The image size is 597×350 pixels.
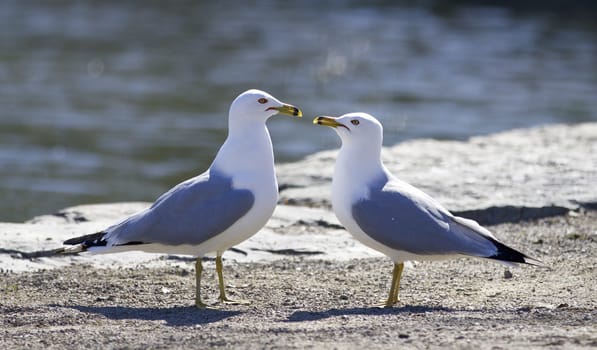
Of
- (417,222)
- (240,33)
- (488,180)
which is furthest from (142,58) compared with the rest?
(417,222)

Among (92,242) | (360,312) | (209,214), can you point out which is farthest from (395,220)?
(92,242)

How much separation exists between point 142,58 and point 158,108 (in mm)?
4619

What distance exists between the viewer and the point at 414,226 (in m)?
6.22

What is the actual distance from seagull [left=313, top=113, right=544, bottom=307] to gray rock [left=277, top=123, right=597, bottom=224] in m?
2.23

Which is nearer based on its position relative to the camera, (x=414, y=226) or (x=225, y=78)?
(x=414, y=226)

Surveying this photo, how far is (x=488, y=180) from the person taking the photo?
949cm

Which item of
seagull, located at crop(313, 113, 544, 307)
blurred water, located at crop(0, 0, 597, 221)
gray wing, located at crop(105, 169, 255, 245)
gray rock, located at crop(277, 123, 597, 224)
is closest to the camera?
seagull, located at crop(313, 113, 544, 307)

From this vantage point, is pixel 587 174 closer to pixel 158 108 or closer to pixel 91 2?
pixel 158 108

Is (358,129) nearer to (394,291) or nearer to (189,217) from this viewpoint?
(394,291)

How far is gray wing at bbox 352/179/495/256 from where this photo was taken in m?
6.17

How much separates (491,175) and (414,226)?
11.9ft

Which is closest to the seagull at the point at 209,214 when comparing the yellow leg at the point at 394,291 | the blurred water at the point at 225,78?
the yellow leg at the point at 394,291

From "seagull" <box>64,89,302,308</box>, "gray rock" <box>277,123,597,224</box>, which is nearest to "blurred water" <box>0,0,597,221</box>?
"gray rock" <box>277,123,597,224</box>

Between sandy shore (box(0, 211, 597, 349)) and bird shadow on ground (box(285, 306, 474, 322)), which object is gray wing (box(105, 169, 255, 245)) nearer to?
sandy shore (box(0, 211, 597, 349))
